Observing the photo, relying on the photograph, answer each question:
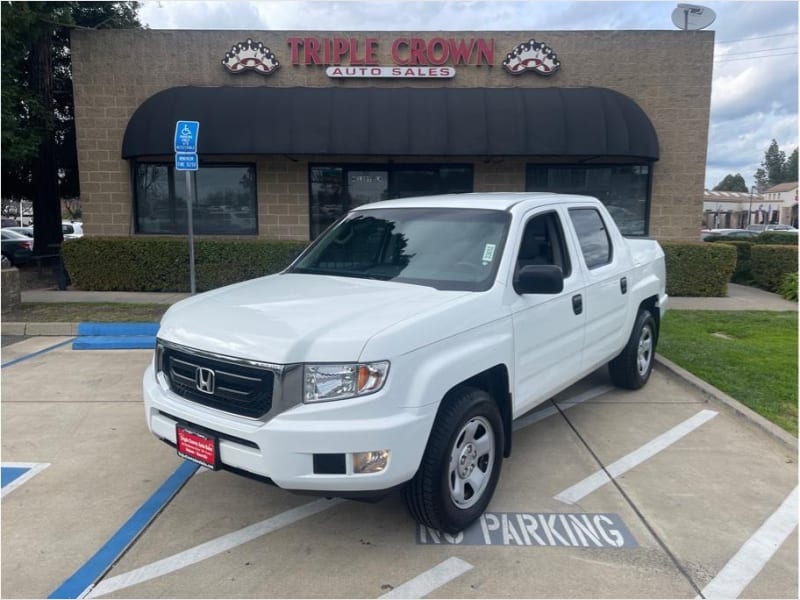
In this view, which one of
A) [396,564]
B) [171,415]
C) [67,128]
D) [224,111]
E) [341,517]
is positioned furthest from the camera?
[67,128]

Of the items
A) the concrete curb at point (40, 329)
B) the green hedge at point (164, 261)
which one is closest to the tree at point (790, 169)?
the green hedge at point (164, 261)

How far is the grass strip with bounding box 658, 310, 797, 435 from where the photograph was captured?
5.61 meters

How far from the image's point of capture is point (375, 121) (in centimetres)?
1180

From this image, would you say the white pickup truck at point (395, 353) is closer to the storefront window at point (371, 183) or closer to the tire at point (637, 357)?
the tire at point (637, 357)

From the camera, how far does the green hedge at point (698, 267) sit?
1172 centimetres

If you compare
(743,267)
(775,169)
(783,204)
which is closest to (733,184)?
(775,169)

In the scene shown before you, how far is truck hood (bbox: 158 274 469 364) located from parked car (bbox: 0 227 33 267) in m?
17.5

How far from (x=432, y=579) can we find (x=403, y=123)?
396 inches

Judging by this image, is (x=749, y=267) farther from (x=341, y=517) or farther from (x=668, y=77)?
(x=341, y=517)

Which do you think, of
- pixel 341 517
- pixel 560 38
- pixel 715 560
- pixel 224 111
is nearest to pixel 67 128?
pixel 224 111

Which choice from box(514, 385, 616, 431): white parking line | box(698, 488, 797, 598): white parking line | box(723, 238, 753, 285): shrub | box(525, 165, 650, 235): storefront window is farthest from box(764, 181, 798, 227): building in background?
box(698, 488, 797, 598): white parking line

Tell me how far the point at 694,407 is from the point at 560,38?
31.7 ft

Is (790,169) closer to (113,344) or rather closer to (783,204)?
(783,204)

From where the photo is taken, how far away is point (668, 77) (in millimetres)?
12664
